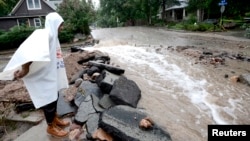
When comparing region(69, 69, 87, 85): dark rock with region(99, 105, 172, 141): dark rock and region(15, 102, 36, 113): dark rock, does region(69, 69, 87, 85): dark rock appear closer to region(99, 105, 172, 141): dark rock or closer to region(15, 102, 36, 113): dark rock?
region(15, 102, 36, 113): dark rock

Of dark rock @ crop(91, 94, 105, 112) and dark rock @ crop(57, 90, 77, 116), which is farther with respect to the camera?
dark rock @ crop(57, 90, 77, 116)

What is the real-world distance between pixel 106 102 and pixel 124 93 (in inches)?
15.3

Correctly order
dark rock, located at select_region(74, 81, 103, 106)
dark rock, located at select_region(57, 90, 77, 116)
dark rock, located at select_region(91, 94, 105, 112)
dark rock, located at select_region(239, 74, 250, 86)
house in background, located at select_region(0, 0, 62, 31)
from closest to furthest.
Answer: dark rock, located at select_region(91, 94, 105, 112) → dark rock, located at select_region(57, 90, 77, 116) → dark rock, located at select_region(74, 81, 103, 106) → dark rock, located at select_region(239, 74, 250, 86) → house in background, located at select_region(0, 0, 62, 31)

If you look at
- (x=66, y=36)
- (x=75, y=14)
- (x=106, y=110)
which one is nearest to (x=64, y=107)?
(x=106, y=110)

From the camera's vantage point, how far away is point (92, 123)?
11.1 feet

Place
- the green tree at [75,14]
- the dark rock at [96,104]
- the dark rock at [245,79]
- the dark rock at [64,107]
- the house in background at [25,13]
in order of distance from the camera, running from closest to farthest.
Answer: the dark rock at [96,104]
the dark rock at [64,107]
the dark rock at [245,79]
the green tree at [75,14]
the house in background at [25,13]

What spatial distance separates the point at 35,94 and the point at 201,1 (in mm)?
24747

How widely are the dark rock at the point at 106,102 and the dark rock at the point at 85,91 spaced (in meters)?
0.35

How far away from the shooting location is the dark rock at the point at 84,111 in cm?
356

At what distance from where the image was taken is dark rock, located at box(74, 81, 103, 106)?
13.7 ft

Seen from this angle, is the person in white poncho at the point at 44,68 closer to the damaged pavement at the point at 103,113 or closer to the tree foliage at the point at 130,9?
the damaged pavement at the point at 103,113

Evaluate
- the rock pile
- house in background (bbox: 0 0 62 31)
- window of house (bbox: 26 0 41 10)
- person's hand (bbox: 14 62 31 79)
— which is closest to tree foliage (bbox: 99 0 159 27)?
house in background (bbox: 0 0 62 31)

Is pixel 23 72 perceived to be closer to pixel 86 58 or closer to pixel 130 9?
pixel 86 58

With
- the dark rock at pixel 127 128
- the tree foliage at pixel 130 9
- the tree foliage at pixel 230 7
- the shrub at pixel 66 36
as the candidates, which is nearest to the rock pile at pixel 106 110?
the dark rock at pixel 127 128
